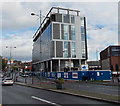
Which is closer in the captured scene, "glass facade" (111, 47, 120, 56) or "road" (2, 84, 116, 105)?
"road" (2, 84, 116, 105)

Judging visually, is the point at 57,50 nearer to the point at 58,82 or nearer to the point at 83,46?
the point at 83,46

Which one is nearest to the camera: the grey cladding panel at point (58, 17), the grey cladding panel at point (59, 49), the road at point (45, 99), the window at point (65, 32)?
the road at point (45, 99)

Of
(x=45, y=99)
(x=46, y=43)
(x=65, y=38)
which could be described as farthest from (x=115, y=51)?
(x=45, y=99)

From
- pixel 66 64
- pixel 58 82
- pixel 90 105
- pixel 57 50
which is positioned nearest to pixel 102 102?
pixel 90 105

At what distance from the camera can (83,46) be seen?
68750 millimetres

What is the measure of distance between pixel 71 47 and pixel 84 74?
30.7 m

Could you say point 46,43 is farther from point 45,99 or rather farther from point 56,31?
point 45,99

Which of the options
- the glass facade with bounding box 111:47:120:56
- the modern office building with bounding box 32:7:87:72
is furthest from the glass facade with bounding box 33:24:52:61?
the glass facade with bounding box 111:47:120:56

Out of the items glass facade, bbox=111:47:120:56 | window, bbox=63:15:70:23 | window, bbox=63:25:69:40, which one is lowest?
glass facade, bbox=111:47:120:56

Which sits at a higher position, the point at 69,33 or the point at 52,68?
the point at 69,33

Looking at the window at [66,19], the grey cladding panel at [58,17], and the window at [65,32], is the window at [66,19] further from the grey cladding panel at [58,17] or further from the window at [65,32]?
the window at [65,32]

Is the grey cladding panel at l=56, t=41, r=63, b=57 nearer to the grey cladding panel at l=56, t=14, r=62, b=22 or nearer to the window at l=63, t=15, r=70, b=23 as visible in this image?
the grey cladding panel at l=56, t=14, r=62, b=22

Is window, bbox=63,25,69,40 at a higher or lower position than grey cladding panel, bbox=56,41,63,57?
higher

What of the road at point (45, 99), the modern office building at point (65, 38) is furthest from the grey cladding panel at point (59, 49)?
the road at point (45, 99)
